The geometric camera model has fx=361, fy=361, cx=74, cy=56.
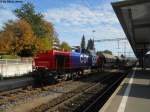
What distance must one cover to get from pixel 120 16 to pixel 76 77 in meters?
7.95

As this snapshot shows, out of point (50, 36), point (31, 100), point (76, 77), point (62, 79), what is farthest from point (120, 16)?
point (50, 36)

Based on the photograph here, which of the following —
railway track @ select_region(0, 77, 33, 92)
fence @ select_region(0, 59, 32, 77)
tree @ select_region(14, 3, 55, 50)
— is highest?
tree @ select_region(14, 3, 55, 50)

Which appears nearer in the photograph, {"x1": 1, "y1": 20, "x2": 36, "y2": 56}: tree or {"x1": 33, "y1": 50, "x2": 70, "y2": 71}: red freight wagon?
{"x1": 33, "y1": 50, "x2": 70, "y2": 71}: red freight wagon

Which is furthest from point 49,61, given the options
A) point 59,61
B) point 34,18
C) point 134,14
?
point 34,18

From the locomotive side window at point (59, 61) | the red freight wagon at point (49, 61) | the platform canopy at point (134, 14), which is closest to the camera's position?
the red freight wagon at point (49, 61)

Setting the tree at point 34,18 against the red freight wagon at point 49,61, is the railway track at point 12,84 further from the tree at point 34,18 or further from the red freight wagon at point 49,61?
the tree at point 34,18

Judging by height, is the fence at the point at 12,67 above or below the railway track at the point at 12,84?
above

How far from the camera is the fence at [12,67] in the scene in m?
35.6

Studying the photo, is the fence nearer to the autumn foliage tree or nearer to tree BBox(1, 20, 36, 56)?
the autumn foliage tree

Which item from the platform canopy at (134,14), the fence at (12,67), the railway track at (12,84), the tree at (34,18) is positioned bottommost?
the railway track at (12,84)

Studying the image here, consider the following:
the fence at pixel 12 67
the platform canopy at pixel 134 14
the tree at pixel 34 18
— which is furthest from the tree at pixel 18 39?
the fence at pixel 12 67

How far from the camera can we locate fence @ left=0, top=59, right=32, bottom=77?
35.6 metres

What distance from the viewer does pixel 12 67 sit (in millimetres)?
37750

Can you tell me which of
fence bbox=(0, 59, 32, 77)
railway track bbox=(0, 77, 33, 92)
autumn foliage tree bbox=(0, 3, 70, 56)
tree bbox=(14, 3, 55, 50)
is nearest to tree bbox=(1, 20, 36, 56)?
autumn foliage tree bbox=(0, 3, 70, 56)
